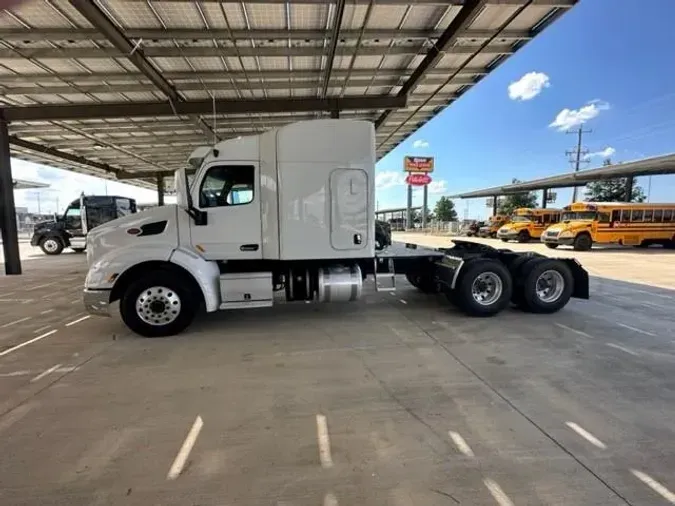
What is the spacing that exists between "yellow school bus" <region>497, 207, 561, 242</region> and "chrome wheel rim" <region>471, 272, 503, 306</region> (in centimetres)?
2169

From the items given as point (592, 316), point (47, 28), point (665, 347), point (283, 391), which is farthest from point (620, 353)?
point (47, 28)

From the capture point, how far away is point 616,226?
19.6 m

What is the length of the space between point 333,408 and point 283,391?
2.00 ft

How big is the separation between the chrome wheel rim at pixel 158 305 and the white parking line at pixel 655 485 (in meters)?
5.35

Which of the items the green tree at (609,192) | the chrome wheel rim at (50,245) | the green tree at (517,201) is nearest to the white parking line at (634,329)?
the chrome wheel rim at (50,245)

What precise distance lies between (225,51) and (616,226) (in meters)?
20.0

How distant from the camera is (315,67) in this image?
33.4ft

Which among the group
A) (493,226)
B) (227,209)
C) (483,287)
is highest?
(227,209)

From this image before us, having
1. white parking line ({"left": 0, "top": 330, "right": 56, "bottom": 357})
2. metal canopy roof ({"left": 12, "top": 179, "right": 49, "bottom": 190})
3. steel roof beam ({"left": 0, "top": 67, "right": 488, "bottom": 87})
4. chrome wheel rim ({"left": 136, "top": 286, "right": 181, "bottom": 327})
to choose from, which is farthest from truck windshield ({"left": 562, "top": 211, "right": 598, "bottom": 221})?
metal canopy roof ({"left": 12, "top": 179, "right": 49, "bottom": 190})

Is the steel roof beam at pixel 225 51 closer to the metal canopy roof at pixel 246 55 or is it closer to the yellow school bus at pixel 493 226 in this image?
the metal canopy roof at pixel 246 55

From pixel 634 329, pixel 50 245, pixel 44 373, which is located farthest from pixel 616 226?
pixel 50 245

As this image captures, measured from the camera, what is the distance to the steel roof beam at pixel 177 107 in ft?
38.4

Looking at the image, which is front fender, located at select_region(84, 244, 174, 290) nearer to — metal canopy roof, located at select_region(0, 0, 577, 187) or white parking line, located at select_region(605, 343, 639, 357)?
metal canopy roof, located at select_region(0, 0, 577, 187)

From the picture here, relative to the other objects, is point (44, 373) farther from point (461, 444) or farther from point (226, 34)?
point (226, 34)
